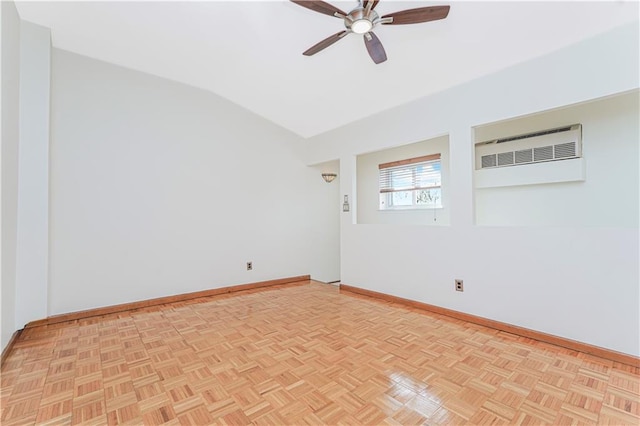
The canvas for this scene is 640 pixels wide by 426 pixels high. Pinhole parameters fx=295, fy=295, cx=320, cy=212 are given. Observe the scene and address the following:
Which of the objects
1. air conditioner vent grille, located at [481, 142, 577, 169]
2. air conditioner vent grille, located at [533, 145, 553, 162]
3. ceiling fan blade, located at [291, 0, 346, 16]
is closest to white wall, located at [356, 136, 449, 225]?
air conditioner vent grille, located at [481, 142, 577, 169]

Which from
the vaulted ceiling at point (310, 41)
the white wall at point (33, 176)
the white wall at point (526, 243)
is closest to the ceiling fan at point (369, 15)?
the vaulted ceiling at point (310, 41)

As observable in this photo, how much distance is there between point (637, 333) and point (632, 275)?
1.31 ft

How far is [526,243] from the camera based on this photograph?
2.57 meters

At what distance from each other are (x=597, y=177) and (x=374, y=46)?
2.63 meters

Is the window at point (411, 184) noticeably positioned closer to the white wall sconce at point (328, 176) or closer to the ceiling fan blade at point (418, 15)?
the white wall sconce at point (328, 176)

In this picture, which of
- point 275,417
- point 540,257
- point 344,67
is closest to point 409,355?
point 275,417

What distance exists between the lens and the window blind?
4441 millimetres

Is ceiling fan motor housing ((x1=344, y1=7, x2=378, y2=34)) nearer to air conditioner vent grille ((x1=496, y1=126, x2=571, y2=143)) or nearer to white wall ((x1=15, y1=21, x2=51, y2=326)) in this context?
air conditioner vent grille ((x1=496, y1=126, x2=571, y2=143))

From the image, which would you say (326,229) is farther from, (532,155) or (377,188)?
(532,155)

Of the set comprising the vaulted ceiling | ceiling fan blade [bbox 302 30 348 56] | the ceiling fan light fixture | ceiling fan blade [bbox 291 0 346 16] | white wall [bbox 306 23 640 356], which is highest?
the vaulted ceiling

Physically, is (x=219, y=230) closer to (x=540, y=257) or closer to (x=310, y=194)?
(x=310, y=194)

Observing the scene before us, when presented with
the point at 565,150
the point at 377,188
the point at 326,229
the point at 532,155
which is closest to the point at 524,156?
the point at 532,155

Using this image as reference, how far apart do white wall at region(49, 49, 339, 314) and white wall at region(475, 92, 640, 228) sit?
322 centimetres

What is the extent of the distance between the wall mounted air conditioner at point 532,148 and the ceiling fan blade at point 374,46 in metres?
2.13
